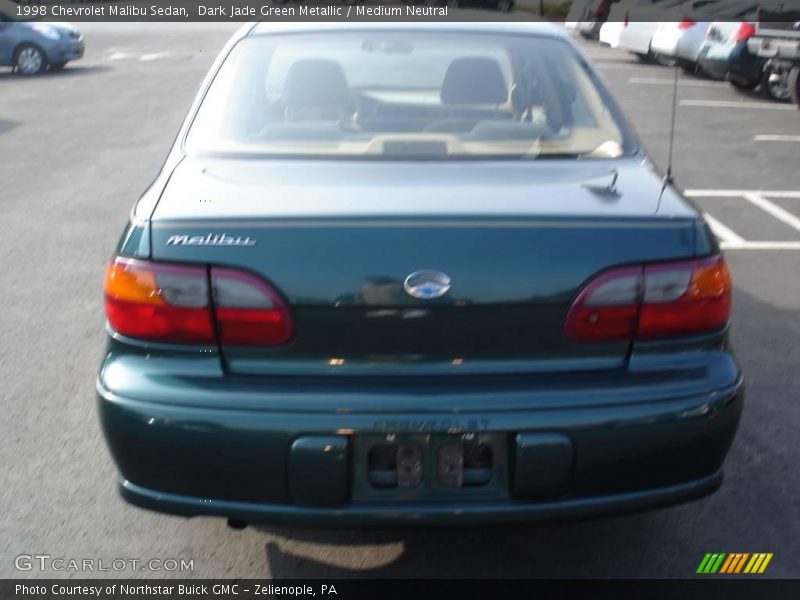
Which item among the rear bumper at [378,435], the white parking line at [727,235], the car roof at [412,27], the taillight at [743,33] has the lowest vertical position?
the white parking line at [727,235]

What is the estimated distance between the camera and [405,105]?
3814mm

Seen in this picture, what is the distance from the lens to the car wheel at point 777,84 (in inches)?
548

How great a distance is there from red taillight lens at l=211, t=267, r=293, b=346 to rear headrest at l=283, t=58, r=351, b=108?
52.3 inches

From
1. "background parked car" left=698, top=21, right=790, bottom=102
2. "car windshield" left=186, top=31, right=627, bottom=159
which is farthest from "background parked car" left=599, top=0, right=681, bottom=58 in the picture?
"car windshield" left=186, top=31, right=627, bottom=159

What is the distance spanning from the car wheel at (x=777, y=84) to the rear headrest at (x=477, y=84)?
11239 mm

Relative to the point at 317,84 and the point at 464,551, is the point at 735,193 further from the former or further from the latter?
the point at 464,551

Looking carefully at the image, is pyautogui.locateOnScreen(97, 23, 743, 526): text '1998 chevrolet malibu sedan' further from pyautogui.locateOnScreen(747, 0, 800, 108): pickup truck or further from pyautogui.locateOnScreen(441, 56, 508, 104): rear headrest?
pyautogui.locateOnScreen(747, 0, 800, 108): pickup truck

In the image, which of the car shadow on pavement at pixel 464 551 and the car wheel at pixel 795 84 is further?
the car wheel at pixel 795 84

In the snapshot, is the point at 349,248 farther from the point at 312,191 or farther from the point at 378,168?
the point at 378,168

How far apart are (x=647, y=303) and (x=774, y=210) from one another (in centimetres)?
578

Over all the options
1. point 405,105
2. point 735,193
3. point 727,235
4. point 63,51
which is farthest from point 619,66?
point 405,105

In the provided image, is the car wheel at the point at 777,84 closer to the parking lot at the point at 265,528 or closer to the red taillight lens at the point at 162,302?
the parking lot at the point at 265,528

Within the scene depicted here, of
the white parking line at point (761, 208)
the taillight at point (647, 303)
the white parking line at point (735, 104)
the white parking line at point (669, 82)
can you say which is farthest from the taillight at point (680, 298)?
the white parking line at point (669, 82)

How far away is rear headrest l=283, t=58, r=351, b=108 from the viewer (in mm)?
3711
